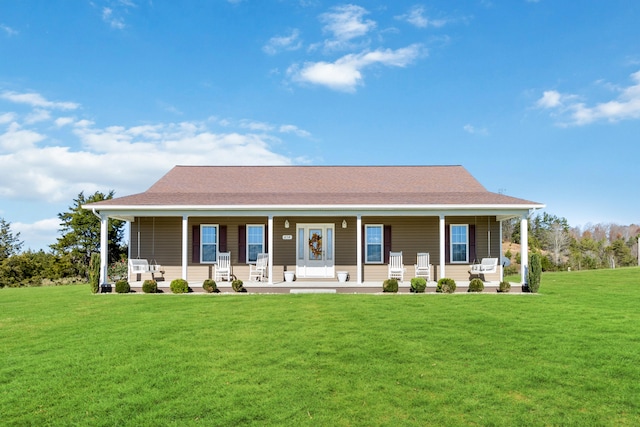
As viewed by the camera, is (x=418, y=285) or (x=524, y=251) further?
(x=524, y=251)

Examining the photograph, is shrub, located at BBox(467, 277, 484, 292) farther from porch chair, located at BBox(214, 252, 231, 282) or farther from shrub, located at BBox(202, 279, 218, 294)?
porch chair, located at BBox(214, 252, 231, 282)

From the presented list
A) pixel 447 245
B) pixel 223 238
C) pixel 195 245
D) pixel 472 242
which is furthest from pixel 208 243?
pixel 472 242

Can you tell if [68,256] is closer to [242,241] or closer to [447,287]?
[242,241]

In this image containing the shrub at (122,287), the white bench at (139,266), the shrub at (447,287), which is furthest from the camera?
the white bench at (139,266)

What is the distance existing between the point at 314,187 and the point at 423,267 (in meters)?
5.40

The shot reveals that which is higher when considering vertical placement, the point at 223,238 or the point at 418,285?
the point at 223,238

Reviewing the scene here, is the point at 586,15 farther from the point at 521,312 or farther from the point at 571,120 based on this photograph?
the point at 521,312

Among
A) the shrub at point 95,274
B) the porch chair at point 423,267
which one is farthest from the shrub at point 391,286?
the shrub at point 95,274

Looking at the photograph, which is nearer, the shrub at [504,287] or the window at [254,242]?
the shrub at [504,287]

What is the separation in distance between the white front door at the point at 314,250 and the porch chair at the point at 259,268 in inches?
48.6

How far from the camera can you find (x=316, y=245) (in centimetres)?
1683

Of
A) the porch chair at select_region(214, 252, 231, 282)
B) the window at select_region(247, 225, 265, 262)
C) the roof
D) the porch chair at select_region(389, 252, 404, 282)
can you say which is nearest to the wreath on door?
the roof

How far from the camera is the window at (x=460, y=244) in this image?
54.7ft

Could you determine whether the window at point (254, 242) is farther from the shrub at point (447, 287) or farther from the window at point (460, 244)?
the window at point (460, 244)
